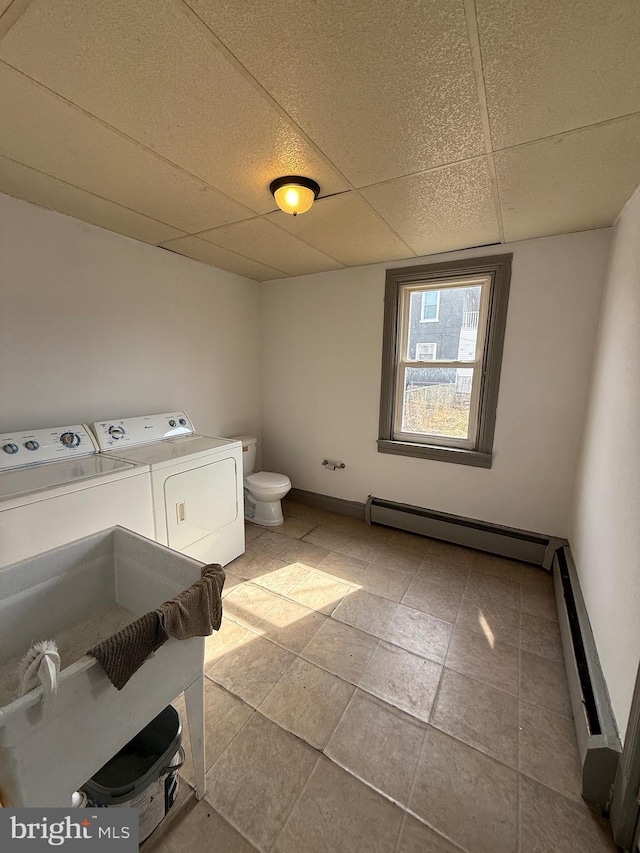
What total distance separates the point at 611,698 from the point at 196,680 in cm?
148

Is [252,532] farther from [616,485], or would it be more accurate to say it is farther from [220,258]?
[616,485]

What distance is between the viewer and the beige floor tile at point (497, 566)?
2445 millimetres

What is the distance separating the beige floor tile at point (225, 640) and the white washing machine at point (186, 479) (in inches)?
21.0

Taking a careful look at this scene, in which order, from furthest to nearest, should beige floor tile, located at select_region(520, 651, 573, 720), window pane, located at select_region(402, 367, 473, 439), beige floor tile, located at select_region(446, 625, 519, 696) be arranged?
window pane, located at select_region(402, 367, 473, 439), beige floor tile, located at select_region(446, 625, 519, 696), beige floor tile, located at select_region(520, 651, 573, 720)

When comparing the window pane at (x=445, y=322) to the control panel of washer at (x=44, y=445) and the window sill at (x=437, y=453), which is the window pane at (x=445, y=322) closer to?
the window sill at (x=437, y=453)

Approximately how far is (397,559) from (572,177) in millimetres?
2441

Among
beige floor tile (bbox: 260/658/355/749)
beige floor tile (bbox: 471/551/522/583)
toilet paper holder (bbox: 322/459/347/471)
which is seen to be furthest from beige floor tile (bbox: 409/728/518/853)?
toilet paper holder (bbox: 322/459/347/471)

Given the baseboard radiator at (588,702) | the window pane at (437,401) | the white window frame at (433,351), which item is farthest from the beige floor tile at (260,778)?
the white window frame at (433,351)

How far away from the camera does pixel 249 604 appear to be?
2.12 metres

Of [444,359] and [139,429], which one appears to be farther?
[444,359]

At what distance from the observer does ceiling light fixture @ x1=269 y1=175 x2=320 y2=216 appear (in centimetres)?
158

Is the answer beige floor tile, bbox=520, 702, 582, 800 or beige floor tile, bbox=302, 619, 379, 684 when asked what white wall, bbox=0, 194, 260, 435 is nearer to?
beige floor tile, bbox=302, 619, 379, 684

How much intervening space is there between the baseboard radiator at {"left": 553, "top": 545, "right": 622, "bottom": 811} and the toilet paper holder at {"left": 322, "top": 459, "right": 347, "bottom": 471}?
1.88 metres

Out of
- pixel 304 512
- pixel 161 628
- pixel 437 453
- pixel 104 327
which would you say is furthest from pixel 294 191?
pixel 304 512
